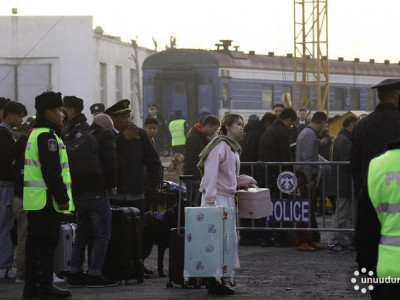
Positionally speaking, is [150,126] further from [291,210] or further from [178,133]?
[178,133]

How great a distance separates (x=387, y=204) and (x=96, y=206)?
21.9ft

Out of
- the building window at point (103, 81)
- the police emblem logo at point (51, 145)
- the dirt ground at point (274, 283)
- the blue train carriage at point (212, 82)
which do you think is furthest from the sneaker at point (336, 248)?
the building window at point (103, 81)

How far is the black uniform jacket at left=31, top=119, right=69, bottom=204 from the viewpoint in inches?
434

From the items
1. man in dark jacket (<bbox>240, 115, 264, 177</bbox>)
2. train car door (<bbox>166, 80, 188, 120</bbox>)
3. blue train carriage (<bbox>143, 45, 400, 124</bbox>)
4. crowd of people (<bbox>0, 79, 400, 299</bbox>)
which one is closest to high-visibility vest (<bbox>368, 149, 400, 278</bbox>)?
crowd of people (<bbox>0, 79, 400, 299</bbox>)

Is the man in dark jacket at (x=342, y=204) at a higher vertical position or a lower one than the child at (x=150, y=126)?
lower

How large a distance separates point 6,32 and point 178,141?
18793 millimetres

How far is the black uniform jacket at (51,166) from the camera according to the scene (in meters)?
11.0

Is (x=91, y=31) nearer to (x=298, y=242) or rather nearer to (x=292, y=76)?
(x=292, y=76)

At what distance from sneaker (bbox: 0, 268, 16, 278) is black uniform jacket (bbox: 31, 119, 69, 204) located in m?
2.54

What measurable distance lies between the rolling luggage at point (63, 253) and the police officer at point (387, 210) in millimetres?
7051

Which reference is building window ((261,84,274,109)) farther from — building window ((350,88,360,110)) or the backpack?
the backpack

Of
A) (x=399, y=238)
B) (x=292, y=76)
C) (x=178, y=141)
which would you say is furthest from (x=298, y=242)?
(x=292, y=76)

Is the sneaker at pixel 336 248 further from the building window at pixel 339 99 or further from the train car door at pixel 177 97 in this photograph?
the building window at pixel 339 99

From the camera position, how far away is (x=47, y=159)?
11109 mm
